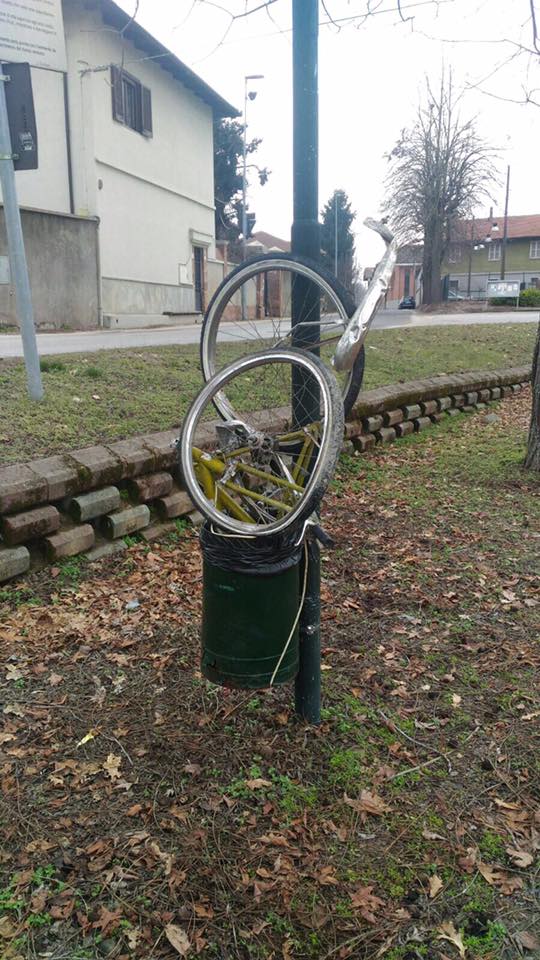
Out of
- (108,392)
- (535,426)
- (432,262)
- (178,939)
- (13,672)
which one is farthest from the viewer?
(432,262)

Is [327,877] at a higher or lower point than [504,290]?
lower

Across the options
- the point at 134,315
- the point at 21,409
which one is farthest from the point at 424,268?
the point at 21,409

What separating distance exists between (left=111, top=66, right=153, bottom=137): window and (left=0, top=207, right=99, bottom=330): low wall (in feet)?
10.8

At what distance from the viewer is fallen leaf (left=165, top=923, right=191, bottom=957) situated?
207 cm

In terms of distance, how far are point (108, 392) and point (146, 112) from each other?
17738 millimetres

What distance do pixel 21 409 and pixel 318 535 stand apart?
3397 millimetres

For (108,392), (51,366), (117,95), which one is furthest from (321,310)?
(117,95)

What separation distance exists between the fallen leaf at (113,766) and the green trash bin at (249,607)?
0.47m

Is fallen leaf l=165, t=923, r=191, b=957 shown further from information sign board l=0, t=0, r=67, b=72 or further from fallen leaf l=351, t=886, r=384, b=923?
information sign board l=0, t=0, r=67, b=72

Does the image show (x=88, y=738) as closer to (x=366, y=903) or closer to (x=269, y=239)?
(x=366, y=903)

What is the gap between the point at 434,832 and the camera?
2.47m

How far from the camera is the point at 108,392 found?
242 inches

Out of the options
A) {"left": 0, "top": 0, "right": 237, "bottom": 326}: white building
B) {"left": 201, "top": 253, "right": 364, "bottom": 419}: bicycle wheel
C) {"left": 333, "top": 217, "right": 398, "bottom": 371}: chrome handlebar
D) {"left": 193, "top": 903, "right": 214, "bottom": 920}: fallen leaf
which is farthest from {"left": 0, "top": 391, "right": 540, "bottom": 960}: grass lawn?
{"left": 0, "top": 0, "right": 237, "bottom": 326}: white building

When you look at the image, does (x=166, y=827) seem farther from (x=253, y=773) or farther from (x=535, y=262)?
(x=535, y=262)
